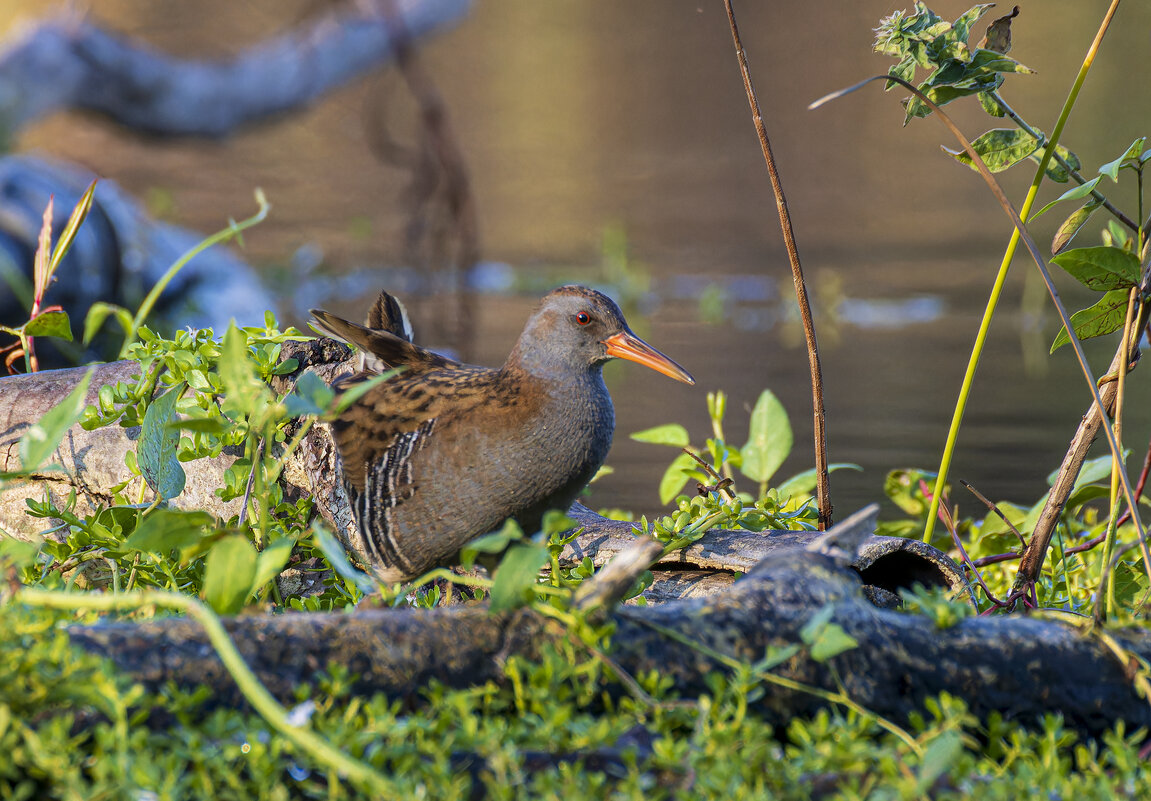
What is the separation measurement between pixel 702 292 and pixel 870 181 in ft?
11.7

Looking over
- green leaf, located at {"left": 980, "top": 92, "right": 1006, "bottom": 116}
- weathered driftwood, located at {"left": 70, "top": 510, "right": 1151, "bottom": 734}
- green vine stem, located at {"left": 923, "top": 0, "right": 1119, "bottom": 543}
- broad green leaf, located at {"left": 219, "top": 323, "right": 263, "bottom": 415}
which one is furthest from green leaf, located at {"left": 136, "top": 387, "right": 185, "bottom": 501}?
green leaf, located at {"left": 980, "top": 92, "right": 1006, "bottom": 116}

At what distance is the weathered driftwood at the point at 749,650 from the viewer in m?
1.72

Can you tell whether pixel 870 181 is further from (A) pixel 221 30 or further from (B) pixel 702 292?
(A) pixel 221 30

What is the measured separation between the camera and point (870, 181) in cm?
1187

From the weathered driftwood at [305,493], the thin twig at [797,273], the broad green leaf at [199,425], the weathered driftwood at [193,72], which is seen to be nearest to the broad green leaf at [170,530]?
the broad green leaf at [199,425]

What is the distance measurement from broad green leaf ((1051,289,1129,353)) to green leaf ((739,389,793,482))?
100cm

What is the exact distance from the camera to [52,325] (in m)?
3.06

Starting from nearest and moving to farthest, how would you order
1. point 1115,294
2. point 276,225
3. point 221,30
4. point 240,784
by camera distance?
point 240,784, point 1115,294, point 276,225, point 221,30

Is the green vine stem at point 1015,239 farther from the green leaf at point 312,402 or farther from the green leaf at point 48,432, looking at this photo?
the green leaf at point 48,432

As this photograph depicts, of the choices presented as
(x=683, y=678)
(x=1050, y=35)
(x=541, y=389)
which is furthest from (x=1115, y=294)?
(x=1050, y=35)

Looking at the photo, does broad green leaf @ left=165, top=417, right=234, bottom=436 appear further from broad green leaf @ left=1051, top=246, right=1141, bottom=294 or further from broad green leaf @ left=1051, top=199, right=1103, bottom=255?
broad green leaf @ left=1051, top=199, right=1103, bottom=255

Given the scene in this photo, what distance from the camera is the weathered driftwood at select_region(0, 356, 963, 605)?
9.95 feet

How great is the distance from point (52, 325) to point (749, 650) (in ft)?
6.75

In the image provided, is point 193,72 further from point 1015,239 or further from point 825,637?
point 825,637
